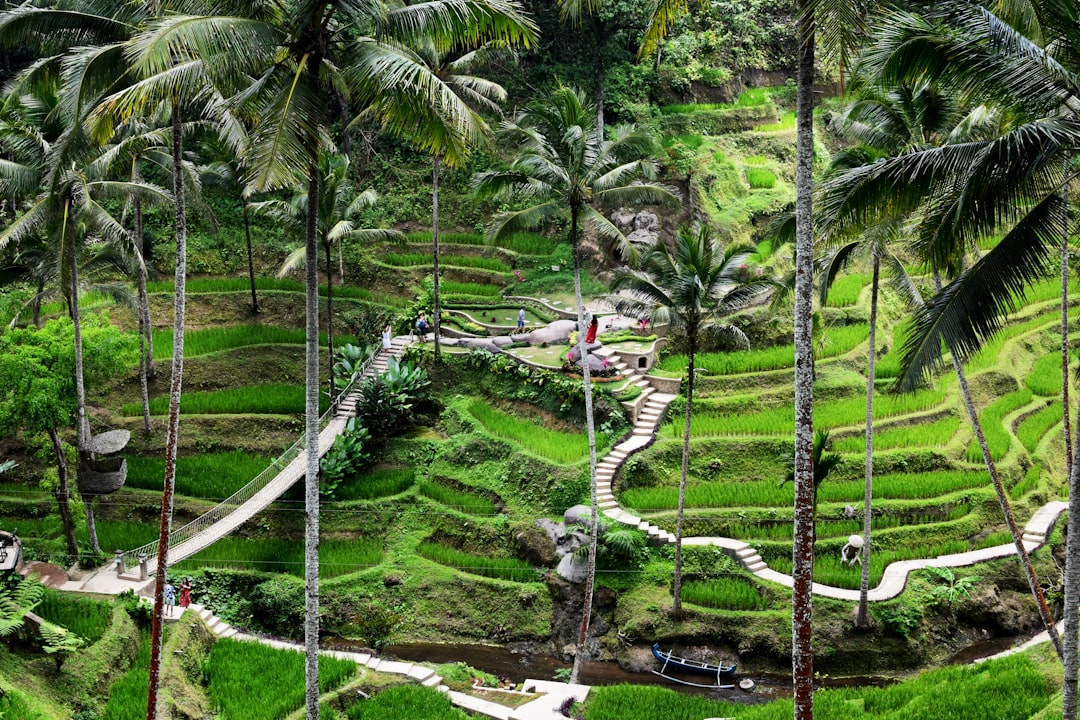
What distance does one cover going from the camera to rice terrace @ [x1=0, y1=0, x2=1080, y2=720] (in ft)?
39.3

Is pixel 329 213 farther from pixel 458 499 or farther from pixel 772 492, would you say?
pixel 772 492

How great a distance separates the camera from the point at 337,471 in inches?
1067

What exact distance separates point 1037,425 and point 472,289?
18629 mm

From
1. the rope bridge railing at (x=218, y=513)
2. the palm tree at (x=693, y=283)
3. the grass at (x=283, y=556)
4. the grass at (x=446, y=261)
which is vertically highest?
the grass at (x=446, y=261)

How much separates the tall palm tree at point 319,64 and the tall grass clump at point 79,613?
10.3m

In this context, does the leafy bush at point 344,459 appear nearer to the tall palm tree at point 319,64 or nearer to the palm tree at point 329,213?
the palm tree at point 329,213

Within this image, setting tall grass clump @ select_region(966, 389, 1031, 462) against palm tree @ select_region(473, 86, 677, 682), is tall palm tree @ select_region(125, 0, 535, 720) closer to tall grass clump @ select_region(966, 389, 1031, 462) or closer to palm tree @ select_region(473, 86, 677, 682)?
palm tree @ select_region(473, 86, 677, 682)

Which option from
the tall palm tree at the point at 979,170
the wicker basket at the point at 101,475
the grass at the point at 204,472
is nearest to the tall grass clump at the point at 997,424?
the tall palm tree at the point at 979,170

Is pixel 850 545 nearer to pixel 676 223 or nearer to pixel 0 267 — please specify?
pixel 676 223

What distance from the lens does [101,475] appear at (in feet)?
78.9

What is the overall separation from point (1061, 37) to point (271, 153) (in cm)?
884

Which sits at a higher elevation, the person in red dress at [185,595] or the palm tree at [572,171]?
the palm tree at [572,171]

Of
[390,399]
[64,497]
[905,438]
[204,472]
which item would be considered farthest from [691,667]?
[64,497]

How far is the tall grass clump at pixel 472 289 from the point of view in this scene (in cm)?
3659
